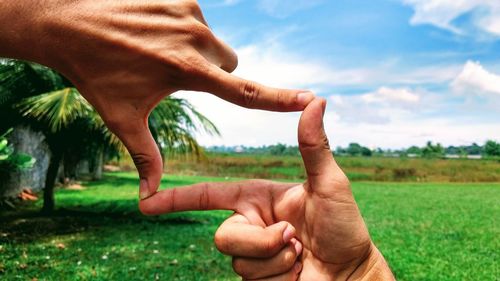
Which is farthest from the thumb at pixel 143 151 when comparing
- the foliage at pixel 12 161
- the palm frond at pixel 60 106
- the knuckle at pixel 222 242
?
the foliage at pixel 12 161

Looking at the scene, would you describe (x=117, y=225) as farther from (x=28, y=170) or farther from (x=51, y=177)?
(x=28, y=170)

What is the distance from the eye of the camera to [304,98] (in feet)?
4.33

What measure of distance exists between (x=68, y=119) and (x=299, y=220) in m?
6.60

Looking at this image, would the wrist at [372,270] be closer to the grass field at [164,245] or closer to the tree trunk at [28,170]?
the grass field at [164,245]

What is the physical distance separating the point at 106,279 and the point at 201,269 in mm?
1024

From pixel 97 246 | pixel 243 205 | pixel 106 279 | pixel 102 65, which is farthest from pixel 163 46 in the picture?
pixel 97 246

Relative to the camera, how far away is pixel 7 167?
7.06 m

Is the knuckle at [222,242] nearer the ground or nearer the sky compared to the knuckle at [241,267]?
nearer the sky

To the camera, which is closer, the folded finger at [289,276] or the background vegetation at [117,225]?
the folded finger at [289,276]

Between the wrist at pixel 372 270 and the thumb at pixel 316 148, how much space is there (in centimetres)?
33

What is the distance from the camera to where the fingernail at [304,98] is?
4.31ft

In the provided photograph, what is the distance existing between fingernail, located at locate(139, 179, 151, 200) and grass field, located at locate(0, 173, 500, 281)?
3.26 m

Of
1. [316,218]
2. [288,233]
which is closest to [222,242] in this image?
[288,233]

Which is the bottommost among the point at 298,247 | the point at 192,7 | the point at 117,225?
the point at 117,225
